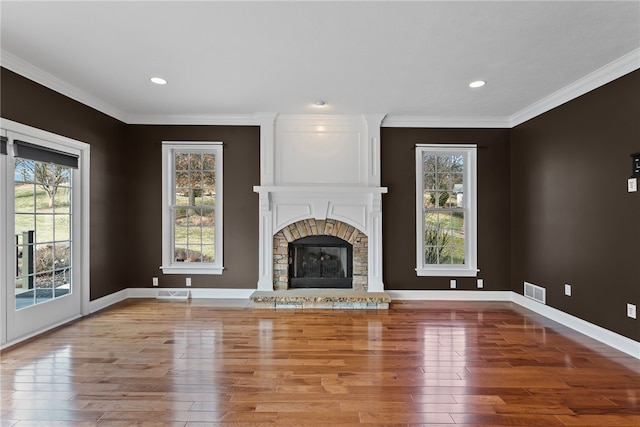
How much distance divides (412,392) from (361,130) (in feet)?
11.6

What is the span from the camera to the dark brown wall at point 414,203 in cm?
493

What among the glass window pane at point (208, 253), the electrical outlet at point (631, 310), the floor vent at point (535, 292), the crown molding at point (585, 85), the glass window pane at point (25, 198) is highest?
the crown molding at point (585, 85)

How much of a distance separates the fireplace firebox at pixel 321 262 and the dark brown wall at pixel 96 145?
2.51 meters

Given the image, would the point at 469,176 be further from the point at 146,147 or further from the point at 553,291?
the point at 146,147

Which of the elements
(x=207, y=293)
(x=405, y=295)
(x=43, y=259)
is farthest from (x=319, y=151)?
(x=43, y=259)

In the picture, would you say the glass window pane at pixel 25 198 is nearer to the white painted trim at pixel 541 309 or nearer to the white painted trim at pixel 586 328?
the white painted trim at pixel 541 309

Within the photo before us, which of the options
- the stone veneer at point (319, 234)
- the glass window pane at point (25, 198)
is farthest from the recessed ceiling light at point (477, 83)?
the glass window pane at point (25, 198)

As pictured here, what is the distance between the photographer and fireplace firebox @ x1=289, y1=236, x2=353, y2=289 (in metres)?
4.98

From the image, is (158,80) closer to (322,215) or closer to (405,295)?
(322,215)

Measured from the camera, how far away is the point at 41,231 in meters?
3.49

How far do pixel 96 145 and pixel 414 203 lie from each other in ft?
14.6

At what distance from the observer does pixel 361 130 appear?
487 cm

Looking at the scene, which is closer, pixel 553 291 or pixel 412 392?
pixel 412 392

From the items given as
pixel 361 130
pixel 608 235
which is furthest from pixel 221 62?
pixel 608 235
